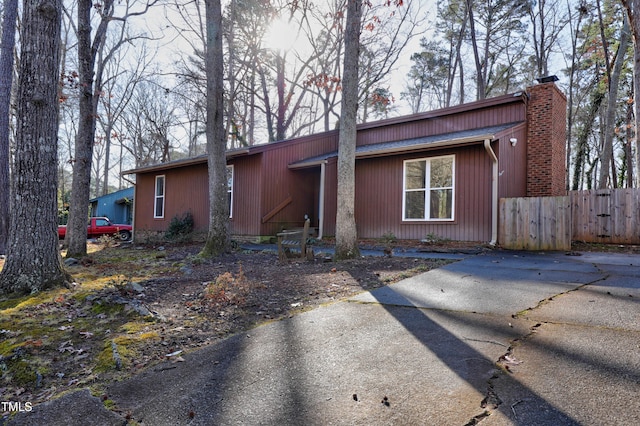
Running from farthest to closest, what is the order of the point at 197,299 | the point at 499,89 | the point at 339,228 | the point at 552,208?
the point at 499,89, the point at 552,208, the point at 339,228, the point at 197,299

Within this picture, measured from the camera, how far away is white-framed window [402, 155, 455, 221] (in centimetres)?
1022

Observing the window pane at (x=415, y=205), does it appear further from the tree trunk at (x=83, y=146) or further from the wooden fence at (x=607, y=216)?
the tree trunk at (x=83, y=146)

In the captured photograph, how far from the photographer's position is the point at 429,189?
10508 mm

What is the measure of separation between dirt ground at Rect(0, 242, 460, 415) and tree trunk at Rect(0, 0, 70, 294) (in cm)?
41

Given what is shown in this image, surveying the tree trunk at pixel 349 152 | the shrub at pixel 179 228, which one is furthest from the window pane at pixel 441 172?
the shrub at pixel 179 228

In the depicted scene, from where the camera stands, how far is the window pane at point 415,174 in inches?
422

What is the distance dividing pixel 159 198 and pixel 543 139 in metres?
15.0

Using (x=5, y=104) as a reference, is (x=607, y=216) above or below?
below

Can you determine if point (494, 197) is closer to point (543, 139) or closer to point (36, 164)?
point (543, 139)

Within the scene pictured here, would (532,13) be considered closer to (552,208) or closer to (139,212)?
(552,208)

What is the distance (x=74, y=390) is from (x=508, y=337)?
10.3 ft

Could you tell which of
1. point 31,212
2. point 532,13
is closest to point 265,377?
point 31,212

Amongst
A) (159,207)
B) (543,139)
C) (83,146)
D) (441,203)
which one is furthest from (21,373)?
(159,207)

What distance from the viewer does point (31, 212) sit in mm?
4996
